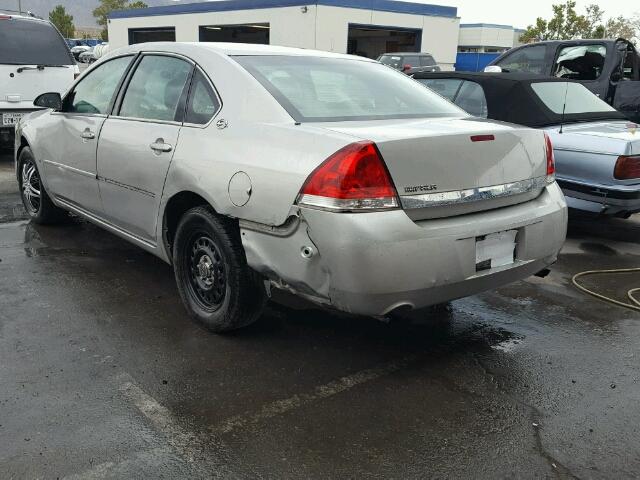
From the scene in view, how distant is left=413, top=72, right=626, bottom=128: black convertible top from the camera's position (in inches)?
239

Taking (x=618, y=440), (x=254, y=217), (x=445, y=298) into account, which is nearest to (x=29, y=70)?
(x=254, y=217)

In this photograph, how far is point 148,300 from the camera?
4.21m

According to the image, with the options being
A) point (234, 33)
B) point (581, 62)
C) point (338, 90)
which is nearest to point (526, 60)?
point (581, 62)

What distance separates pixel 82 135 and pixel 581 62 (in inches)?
264

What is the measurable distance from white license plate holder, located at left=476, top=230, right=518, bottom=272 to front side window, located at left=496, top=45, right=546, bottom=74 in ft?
20.5

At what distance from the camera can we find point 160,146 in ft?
12.5

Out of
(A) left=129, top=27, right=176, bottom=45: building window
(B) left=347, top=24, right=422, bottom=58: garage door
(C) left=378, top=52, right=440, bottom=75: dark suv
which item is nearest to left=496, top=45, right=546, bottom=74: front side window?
(C) left=378, top=52, right=440, bottom=75: dark suv

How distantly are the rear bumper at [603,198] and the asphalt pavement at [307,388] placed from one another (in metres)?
1.15

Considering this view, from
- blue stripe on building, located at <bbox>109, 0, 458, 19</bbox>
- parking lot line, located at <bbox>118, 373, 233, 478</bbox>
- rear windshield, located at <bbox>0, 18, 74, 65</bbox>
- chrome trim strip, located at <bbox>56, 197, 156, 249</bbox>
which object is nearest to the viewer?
parking lot line, located at <bbox>118, 373, 233, 478</bbox>

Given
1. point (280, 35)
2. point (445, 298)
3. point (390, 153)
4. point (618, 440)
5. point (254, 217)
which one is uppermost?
point (280, 35)

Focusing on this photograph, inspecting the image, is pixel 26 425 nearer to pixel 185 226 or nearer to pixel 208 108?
pixel 185 226

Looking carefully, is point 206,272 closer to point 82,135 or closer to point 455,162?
point 455,162

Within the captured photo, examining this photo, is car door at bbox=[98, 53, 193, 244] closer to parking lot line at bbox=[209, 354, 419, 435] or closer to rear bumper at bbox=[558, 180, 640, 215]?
parking lot line at bbox=[209, 354, 419, 435]

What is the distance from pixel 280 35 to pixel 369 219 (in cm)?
3066
